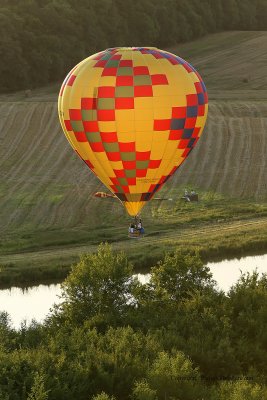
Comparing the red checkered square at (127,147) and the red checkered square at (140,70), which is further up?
the red checkered square at (140,70)

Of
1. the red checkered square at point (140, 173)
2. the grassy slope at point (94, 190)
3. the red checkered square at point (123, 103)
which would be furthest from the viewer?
the grassy slope at point (94, 190)

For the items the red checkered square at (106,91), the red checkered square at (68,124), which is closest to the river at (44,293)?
the red checkered square at (68,124)

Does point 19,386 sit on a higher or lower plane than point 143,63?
lower

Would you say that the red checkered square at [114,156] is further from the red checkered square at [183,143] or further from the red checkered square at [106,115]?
the red checkered square at [183,143]

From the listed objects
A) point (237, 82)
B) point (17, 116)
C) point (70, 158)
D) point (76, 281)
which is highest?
point (237, 82)

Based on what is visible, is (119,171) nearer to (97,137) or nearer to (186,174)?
(97,137)

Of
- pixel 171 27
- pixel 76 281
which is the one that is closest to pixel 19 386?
pixel 76 281

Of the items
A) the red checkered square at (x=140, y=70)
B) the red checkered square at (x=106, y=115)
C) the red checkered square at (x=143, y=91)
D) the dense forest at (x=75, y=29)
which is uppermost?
the dense forest at (x=75, y=29)
